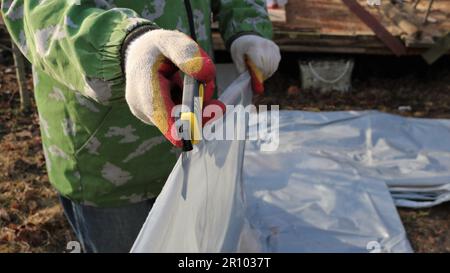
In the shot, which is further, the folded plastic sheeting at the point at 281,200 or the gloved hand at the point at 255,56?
the gloved hand at the point at 255,56

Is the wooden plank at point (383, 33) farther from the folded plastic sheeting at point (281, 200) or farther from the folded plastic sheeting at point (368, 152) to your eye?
the folded plastic sheeting at point (281, 200)

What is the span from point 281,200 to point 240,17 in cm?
161

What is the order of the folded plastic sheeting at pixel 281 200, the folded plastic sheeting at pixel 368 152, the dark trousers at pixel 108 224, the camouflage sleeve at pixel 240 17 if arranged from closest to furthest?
1. the folded plastic sheeting at pixel 281 200
2. the dark trousers at pixel 108 224
3. the camouflage sleeve at pixel 240 17
4. the folded plastic sheeting at pixel 368 152

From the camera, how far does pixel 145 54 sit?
46.4 inches

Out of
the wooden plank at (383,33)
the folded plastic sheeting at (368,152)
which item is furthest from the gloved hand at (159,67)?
the wooden plank at (383,33)

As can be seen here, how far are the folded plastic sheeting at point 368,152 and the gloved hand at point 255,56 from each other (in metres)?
1.65

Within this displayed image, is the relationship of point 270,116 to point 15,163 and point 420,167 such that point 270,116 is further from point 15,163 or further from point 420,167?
point 15,163

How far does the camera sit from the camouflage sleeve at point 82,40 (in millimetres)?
1253

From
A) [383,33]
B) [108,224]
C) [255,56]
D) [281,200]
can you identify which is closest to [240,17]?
[255,56]

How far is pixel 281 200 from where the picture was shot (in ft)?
11.3

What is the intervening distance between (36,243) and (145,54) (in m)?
2.35

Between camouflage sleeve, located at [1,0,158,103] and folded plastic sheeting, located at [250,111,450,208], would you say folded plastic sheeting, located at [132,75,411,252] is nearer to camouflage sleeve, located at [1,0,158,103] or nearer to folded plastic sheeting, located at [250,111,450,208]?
folded plastic sheeting, located at [250,111,450,208]

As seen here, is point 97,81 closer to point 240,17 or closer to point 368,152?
point 240,17
